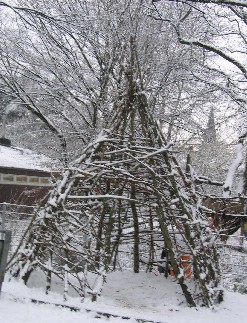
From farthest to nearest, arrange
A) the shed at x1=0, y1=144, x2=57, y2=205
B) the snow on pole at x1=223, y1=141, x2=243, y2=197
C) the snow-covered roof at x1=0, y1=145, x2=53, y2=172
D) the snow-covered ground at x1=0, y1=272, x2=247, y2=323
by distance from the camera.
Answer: the snow-covered roof at x1=0, y1=145, x2=53, y2=172 → the shed at x1=0, y1=144, x2=57, y2=205 → the snow on pole at x1=223, y1=141, x2=243, y2=197 → the snow-covered ground at x1=0, y1=272, x2=247, y2=323

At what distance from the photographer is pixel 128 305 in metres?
5.31

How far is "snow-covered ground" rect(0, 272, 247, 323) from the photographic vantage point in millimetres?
4145

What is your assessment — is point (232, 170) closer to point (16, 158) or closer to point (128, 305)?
point (128, 305)

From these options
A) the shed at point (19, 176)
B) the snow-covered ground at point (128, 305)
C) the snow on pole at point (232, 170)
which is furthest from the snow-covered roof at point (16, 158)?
the snow-covered ground at point (128, 305)

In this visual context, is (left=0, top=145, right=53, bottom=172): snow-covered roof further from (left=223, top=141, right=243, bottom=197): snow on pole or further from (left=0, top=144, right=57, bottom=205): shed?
(left=223, top=141, right=243, bottom=197): snow on pole

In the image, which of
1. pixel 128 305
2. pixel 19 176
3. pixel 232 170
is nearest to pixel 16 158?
pixel 19 176

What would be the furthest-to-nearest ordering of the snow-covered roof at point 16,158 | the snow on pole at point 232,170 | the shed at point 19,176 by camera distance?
the snow-covered roof at point 16,158 < the shed at point 19,176 < the snow on pole at point 232,170

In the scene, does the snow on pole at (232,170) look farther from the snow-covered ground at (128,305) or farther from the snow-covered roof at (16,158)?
the snow-covered roof at (16,158)

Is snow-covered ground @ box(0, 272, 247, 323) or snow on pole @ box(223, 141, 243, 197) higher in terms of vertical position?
snow on pole @ box(223, 141, 243, 197)

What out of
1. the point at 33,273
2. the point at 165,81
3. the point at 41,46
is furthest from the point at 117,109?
the point at 41,46

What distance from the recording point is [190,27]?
44.2ft

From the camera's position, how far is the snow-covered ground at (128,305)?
414 centimetres

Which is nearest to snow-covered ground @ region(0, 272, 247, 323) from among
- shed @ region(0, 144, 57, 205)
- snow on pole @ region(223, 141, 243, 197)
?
snow on pole @ region(223, 141, 243, 197)

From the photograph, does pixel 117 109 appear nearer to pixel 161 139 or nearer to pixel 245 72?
pixel 161 139
